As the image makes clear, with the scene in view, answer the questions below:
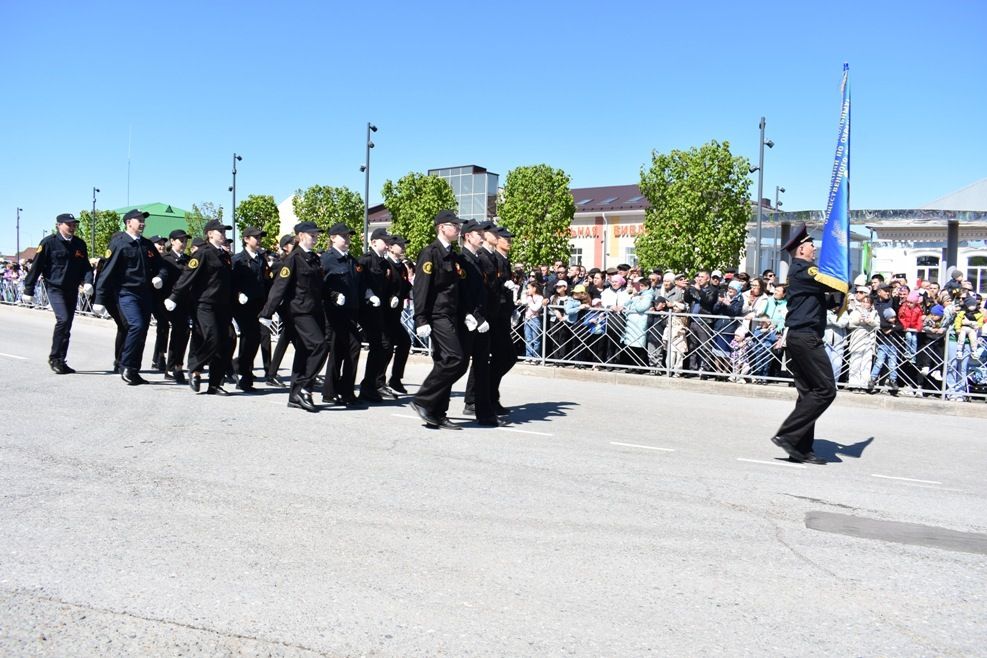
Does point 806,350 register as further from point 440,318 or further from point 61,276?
point 61,276

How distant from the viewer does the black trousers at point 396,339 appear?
10.3 meters

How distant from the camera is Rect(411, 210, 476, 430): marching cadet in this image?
26.2 ft

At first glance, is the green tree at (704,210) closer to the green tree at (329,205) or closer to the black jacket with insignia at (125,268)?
the green tree at (329,205)

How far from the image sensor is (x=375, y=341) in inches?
397

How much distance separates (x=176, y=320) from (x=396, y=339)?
9.24 feet

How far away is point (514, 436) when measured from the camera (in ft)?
25.7

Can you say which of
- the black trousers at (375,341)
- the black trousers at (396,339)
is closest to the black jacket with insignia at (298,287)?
the black trousers at (375,341)

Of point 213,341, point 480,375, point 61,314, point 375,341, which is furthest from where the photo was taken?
point 61,314

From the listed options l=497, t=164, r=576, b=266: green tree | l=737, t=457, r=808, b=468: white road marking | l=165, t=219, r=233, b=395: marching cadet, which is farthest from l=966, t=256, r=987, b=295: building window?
l=165, t=219, r=233, b=395: marching cadet

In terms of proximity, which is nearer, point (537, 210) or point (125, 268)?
point (125, 268)

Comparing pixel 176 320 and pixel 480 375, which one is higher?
pixel 176 320

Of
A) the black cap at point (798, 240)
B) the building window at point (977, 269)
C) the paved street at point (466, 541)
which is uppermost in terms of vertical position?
the building window at point (977, 269)

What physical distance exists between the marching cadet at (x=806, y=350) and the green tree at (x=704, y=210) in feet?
125

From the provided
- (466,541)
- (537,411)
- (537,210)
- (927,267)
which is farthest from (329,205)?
(466,541)
